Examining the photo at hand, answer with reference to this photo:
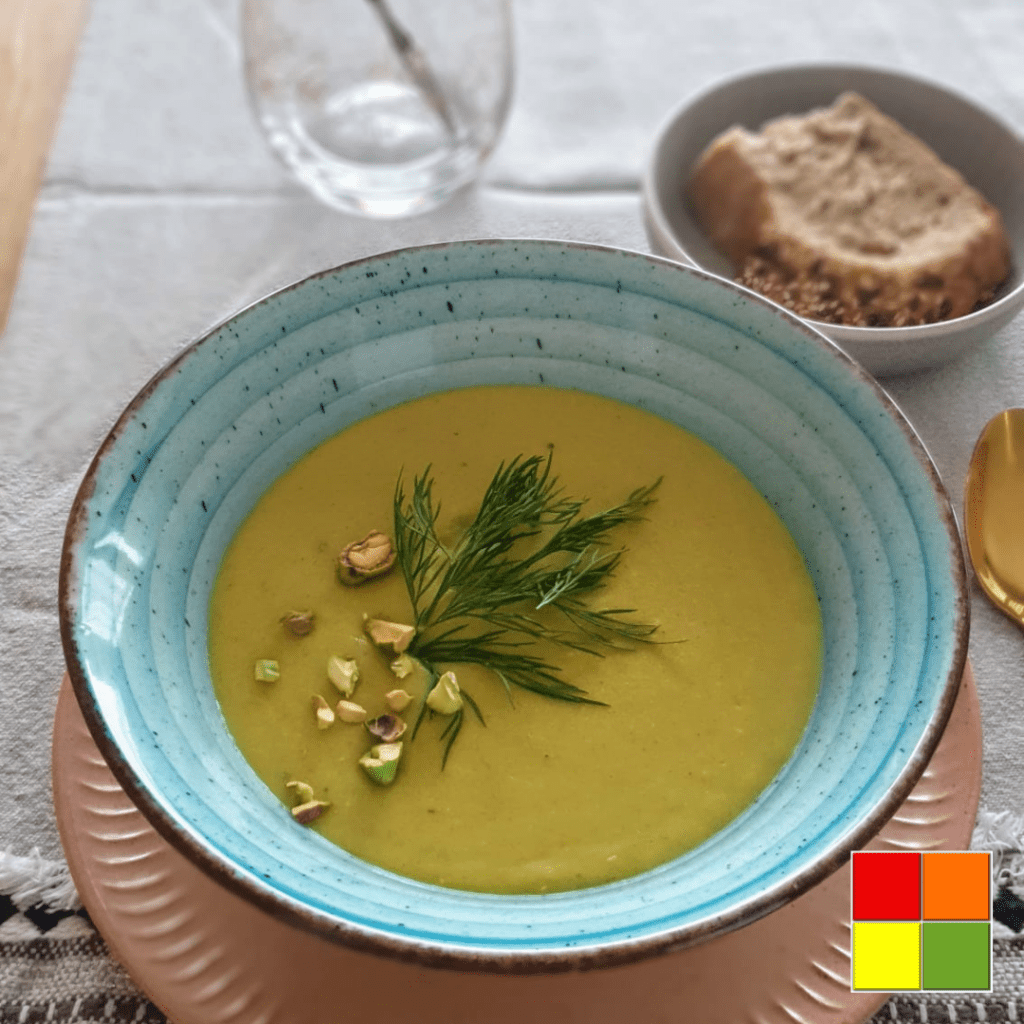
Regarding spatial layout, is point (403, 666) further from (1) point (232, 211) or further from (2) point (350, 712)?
(1) point (232, 211)

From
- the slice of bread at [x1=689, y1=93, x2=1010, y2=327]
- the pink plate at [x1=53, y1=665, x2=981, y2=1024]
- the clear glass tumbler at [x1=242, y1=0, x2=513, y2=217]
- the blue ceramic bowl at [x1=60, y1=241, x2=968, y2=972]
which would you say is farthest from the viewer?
the clear glass tumbler at [x1=242, y1=0, x2=513, y2=217]

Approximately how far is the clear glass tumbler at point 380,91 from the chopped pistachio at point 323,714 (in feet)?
3.03

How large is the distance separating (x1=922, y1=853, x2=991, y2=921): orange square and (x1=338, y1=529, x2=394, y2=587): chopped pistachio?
543 mm

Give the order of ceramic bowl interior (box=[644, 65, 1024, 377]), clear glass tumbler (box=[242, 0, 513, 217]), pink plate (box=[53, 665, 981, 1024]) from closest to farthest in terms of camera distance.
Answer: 1. pink plate (box=[53, 665, 981, 1024])
2. ceramic bowl interior (box=[644, 65, 1024, 377])
3. clear glass tumbler (box=[242, 0, 513, 217])

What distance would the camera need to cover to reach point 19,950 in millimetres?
995

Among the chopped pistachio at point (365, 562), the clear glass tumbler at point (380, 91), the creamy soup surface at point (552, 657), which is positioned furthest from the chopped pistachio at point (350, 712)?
the clear glass tumbler at point (380, 91)

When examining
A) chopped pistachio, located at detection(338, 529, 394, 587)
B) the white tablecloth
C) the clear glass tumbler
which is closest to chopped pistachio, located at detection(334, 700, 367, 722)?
chopped pistachio, located at detection(338, 529, 394, 587)

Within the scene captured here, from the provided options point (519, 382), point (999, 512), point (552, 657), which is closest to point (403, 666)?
point (552, 657)

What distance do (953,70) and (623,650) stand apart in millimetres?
1477

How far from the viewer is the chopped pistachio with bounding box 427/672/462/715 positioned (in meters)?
0.94

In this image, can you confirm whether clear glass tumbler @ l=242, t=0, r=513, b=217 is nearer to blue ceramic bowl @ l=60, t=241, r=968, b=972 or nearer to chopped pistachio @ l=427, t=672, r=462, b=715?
blue ceramic bowl @ l=60, t=241, r=968, b=972

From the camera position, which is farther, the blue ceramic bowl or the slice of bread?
the slice of bread

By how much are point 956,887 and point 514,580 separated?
0.48m

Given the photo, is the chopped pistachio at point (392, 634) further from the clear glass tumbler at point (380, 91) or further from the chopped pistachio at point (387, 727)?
the clear glass tumbler at point (380, 91)
